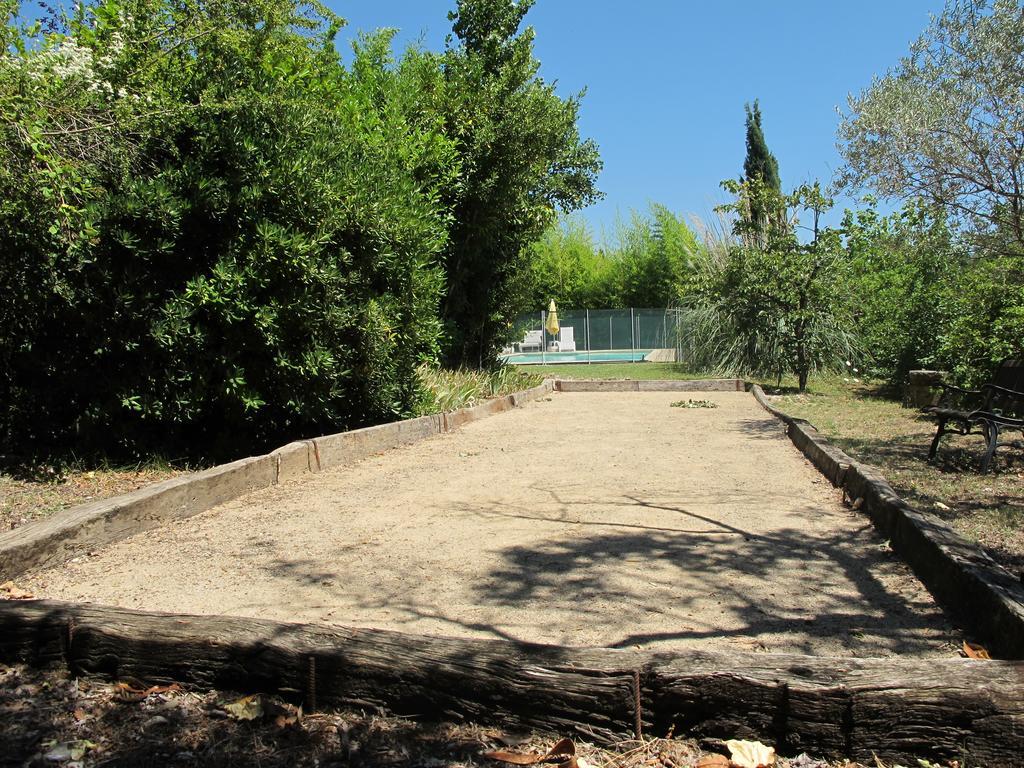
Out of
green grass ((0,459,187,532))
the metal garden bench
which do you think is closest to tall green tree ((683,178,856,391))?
the metal garden bench

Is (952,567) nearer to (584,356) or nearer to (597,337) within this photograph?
(584,356)

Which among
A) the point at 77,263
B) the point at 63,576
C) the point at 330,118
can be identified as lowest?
the point at 63,576

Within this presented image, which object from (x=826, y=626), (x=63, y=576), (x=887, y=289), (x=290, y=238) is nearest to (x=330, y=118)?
(x=290, y=238)

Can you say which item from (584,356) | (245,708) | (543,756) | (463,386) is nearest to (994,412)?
(543,756)

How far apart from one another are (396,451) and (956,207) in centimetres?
630

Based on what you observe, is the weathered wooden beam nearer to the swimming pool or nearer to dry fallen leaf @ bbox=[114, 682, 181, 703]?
dry fallen leaf @ bbox=[114, 682, 181, 703]

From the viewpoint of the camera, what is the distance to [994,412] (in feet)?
24.8

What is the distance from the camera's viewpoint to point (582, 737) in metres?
2.61

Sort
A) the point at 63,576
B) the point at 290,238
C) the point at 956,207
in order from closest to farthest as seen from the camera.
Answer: the point at 63,576, the point at 290,238, the point at 956,207

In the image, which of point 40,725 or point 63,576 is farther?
point 63,576

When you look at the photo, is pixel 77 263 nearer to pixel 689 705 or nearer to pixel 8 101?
pixel 8 101

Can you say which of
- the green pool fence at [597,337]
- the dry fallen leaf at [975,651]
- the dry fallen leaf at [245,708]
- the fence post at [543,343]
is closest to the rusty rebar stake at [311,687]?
the dry fallen leaf at [245,708]

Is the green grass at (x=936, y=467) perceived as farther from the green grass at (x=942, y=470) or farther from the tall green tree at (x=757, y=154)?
the tall green tree at (x=757, y=154)

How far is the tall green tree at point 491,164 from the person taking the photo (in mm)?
14719
